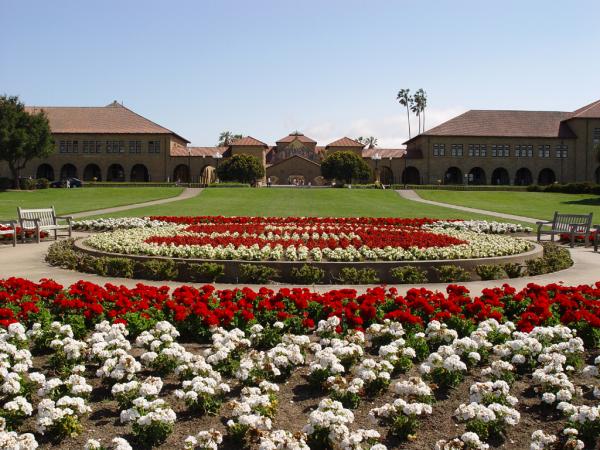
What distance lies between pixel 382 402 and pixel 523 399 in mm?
1201

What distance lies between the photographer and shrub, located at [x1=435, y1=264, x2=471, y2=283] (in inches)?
416

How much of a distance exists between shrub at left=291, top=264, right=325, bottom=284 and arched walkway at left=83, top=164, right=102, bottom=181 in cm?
6739

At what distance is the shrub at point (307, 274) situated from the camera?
10.3 metres

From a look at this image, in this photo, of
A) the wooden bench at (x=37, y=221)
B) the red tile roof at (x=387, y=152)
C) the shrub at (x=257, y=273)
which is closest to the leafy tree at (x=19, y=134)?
the red tile roof at (x=387, y=152)

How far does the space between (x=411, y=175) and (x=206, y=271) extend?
67.5 metres

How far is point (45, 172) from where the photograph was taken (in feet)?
239

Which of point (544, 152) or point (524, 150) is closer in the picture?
point (544, 152)

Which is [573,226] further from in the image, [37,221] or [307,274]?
[37,221]

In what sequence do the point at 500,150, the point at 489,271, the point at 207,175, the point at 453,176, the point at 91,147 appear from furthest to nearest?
the point at 207,175
the point at 453,176
the point at 500,150
the point at 91,147
the point at 489,271

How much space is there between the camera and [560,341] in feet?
20.3

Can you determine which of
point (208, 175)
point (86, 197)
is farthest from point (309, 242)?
point (208, 175)

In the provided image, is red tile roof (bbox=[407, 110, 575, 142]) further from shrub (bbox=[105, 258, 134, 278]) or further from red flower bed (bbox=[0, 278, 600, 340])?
red flower bed (bbox=[0, 278, 600, 340])

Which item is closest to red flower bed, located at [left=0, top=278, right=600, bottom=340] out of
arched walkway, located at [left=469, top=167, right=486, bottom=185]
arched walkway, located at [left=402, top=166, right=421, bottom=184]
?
arched walkway, located at [left=402, top=166, right=421, bottom=184]

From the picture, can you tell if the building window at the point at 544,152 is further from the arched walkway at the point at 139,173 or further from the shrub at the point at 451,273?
the shrub at the point at 451,273
